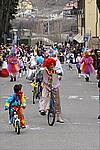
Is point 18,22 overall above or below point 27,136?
below

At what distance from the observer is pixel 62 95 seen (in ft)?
79.7

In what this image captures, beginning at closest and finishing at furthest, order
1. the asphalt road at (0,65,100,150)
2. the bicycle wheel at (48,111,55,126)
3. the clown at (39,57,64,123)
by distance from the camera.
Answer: the asphalt road at (0,65,100,150), the bicycle wheel at (48,111,55,126), the clown at (39,57,64,123)

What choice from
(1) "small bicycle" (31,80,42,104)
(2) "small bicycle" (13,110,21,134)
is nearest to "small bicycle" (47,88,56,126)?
(2) "small bicycle" (13,110,21,134)

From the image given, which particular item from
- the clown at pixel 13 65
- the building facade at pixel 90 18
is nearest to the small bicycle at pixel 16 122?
the clown at pixel 13 65

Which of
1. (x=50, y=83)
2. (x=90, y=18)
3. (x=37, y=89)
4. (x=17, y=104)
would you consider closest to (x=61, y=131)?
(x=17, y=104)

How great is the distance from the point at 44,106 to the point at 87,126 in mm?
1494

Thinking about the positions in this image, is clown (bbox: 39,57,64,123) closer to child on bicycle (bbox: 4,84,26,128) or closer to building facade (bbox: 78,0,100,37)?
child on bicycle (bbox: 4,84,26,128)

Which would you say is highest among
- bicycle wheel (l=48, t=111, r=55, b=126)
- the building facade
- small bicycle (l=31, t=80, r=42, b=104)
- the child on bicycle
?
the child on bicycle

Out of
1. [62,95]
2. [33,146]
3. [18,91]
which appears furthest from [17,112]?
[62,95]

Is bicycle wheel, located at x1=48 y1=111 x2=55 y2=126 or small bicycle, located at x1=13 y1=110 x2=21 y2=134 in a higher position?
small bicycle, located at x1=13 y1=110 x2=21 y2=134

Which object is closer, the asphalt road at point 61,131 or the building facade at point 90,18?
the asphalt road at point 61,131

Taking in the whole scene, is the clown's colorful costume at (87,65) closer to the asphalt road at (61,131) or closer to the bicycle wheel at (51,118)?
the asphalt road at (61,131)

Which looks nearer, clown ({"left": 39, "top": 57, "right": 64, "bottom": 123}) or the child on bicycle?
the child on bicycle

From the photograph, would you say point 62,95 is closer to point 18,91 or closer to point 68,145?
point 18,91
